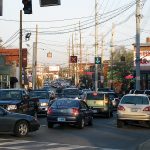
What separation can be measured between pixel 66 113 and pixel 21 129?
436 cm

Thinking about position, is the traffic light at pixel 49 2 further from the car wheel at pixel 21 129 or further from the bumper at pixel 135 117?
the bumper at pixel 135 117

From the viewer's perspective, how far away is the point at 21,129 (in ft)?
62.2

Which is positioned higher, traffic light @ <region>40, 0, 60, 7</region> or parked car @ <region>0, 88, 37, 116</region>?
traffic light @ <region>40, 0, 60, 7</region>

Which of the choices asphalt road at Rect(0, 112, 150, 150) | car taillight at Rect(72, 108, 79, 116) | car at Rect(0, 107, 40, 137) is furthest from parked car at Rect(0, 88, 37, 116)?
car at Rect(0, 107, 40, 137)

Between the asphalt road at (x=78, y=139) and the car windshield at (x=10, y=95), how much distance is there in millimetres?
3692

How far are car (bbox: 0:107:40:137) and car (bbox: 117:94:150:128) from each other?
6029mm

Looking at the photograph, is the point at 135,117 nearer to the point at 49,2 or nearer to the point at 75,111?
the point at 75,111

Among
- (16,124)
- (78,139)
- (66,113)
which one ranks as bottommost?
(78,139)

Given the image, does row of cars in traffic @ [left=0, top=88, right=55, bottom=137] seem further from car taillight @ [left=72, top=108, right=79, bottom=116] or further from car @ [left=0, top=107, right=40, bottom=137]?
car taillight @ [left=72, top=108, right=79, bottom=116]

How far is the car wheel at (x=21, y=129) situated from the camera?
1878 cm

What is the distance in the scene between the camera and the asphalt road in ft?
52.4

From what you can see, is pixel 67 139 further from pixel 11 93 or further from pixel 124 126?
pixel 11 93

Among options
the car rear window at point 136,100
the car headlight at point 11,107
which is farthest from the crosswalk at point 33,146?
the car rear window at point 136,100

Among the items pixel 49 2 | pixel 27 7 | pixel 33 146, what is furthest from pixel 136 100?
pixel 33 146
